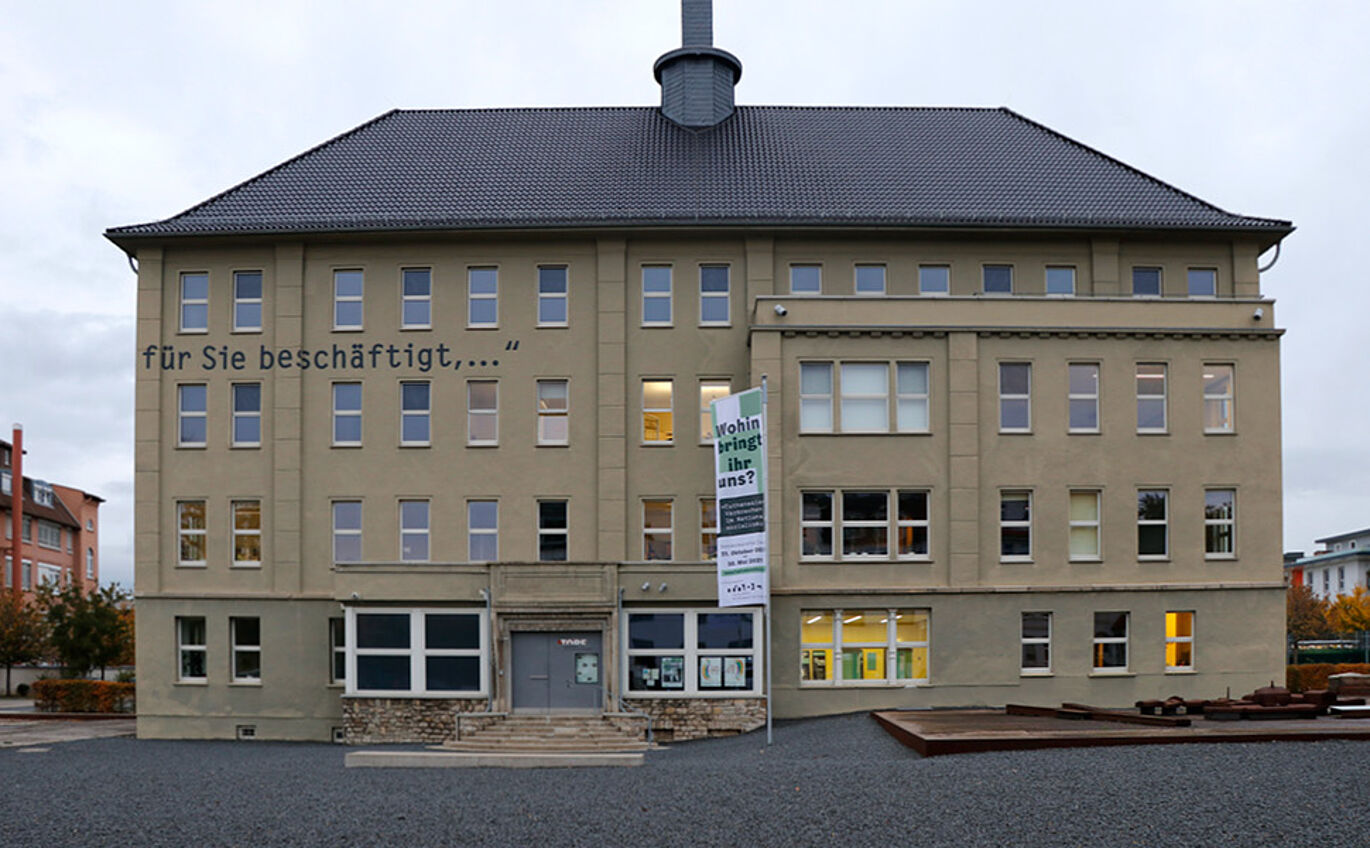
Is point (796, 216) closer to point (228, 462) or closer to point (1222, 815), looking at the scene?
point (228, 462)

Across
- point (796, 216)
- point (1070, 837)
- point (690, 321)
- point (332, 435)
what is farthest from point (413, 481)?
point (1070, 837)

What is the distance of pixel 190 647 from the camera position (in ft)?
90.6

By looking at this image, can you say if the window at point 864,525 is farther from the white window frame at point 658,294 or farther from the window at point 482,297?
the window at point 482,297

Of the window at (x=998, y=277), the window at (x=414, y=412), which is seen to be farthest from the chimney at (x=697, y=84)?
the window at (x=414, y=412)

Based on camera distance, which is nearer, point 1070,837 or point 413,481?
point 1070,837

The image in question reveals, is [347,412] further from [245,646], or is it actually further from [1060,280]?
[1060,280]

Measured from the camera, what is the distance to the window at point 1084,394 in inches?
1038

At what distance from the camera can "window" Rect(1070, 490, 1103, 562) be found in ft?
86.2

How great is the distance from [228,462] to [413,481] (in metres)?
4.62

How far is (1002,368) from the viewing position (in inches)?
1036

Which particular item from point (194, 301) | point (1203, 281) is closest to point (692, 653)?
point (194, 301)

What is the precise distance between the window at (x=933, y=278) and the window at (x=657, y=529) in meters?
8.17

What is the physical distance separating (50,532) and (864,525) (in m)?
Answer: 61.9

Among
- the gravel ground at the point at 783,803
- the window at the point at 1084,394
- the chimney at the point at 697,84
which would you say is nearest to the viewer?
the gravel ground at the point at 783,803
